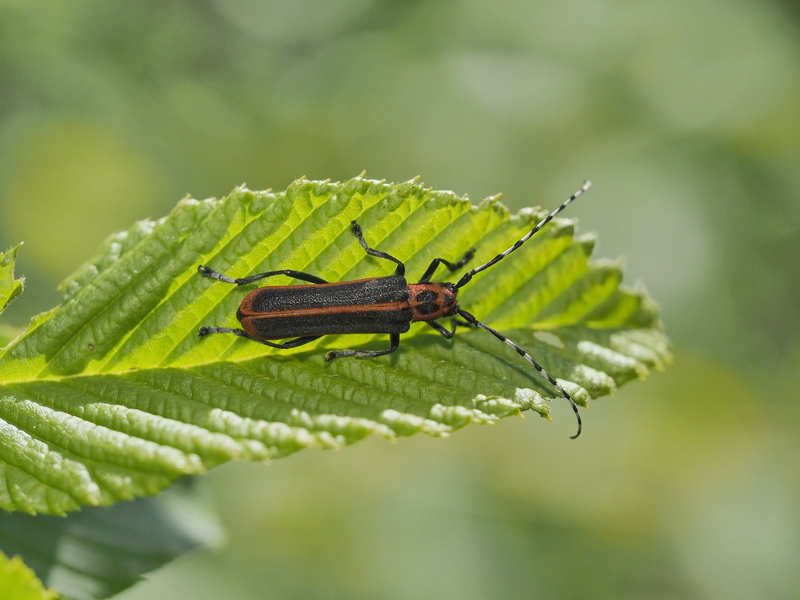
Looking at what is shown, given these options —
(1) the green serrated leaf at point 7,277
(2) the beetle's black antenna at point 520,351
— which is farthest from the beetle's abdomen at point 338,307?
(1) the green serrated leaf at point 7,277

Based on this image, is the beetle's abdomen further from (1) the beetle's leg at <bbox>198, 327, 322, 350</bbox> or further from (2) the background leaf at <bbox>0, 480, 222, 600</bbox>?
(2) the background leaf at <bbox>0, 480, 222, 600</bbox>

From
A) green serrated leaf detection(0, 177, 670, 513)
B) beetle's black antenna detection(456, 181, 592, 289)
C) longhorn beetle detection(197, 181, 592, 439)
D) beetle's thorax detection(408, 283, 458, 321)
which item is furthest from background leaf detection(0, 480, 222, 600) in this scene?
beetle's black antenna detection(456, 181, 592, 289)

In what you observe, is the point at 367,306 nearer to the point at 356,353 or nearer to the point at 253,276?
the point at 356,353

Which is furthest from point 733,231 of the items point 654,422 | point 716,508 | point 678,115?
point 716,508

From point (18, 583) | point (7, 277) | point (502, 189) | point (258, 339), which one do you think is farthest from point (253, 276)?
point (502, 189)

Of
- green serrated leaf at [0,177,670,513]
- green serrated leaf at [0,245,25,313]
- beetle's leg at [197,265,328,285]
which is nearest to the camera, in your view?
green serrated leaf at [0,177,670,513]
